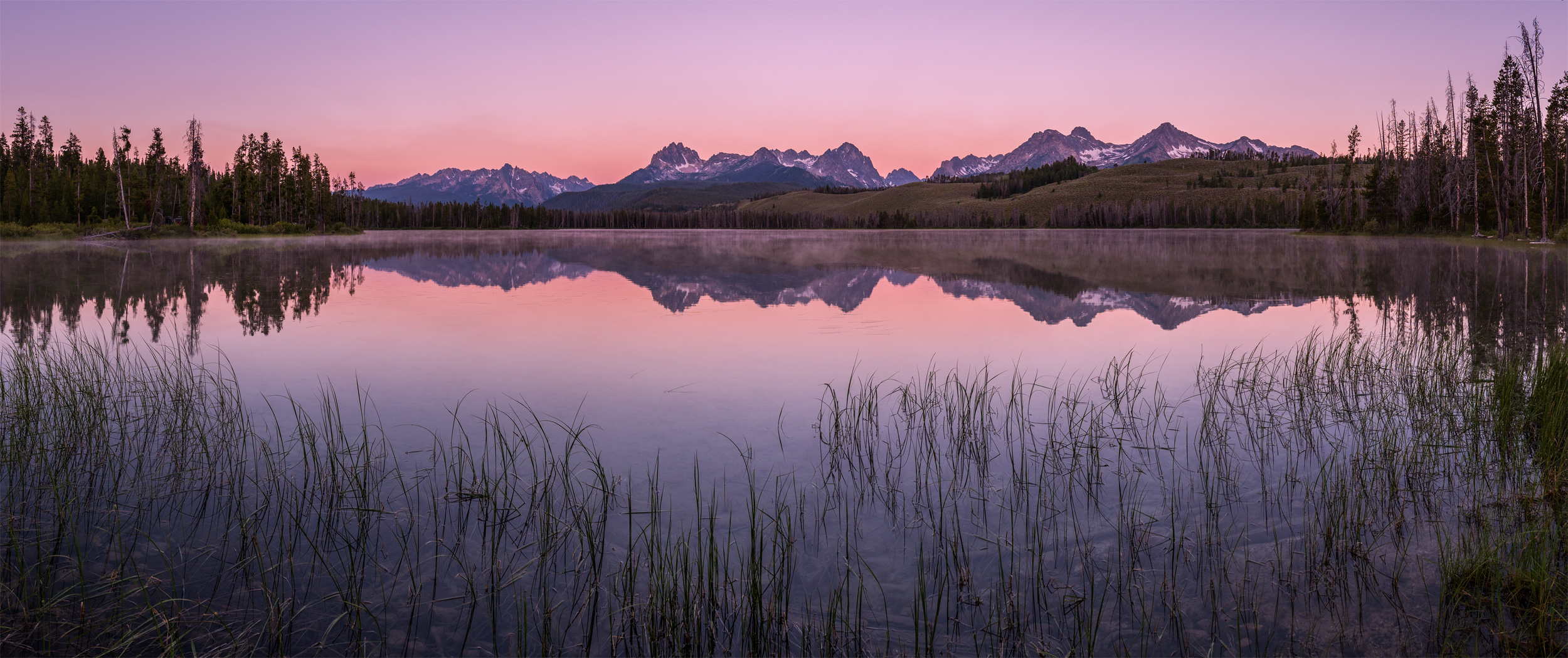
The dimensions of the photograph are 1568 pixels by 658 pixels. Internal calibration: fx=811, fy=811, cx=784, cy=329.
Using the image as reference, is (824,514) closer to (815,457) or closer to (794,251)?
(815,457)

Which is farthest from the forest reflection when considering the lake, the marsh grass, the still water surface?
the marsh grass

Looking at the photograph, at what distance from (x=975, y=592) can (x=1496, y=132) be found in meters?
74.6

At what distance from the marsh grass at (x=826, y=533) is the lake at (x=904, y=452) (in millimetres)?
39

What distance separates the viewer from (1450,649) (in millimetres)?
4496

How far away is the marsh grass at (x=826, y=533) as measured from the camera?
4773mm

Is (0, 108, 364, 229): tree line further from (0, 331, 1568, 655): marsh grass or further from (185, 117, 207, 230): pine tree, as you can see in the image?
(0, 331, 1568, 655): marsh grass

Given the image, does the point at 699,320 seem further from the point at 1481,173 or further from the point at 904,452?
the point at 1481,173

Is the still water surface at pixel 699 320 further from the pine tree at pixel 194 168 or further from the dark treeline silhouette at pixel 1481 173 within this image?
the pine tree at pixel 194 168

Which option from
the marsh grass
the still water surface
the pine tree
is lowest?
the marsh grass

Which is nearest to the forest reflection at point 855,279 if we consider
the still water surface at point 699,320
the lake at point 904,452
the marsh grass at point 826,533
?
the still water surface at point 699,320

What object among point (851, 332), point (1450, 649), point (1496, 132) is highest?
point (1496, 132)

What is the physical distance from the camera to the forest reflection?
1873 cm

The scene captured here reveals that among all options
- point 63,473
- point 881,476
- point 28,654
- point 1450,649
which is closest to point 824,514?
point 881,476

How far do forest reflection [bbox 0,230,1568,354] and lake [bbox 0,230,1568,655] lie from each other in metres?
0.36
